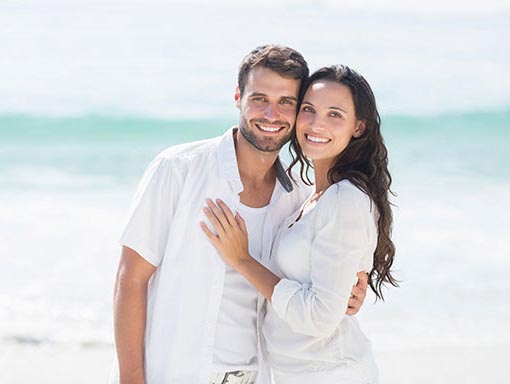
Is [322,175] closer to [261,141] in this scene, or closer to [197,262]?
[261,141]

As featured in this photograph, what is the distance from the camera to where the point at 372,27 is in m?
20.8

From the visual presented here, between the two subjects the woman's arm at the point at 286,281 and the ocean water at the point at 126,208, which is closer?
the woman's arm at the point at 286,281

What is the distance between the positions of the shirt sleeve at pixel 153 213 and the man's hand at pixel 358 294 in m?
0.70

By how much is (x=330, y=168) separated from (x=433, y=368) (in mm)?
2775

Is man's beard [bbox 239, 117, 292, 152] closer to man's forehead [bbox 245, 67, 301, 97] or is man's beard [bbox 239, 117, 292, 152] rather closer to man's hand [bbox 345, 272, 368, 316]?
man's forehead [bbox 245, 67, 301, 97]

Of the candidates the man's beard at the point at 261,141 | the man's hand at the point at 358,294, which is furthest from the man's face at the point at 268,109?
the man's hand at the point at 358,294

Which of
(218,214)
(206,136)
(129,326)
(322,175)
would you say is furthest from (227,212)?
(206,136)

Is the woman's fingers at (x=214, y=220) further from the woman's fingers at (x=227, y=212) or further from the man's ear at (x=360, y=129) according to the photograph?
the man's ear at (x=360, y=129)

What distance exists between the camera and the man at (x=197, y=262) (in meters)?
3.12

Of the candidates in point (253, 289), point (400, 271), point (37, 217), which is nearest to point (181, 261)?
point (253, 289)

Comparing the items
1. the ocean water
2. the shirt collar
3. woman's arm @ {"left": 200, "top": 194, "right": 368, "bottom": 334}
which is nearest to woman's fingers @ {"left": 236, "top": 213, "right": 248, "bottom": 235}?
woman's arm @ {"left": 200, "top": 194, "right": 368, "bottom": 334}

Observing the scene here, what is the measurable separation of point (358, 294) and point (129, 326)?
83 cm

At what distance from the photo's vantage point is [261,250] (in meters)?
3.35

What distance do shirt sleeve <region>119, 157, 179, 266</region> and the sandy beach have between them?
247cm
